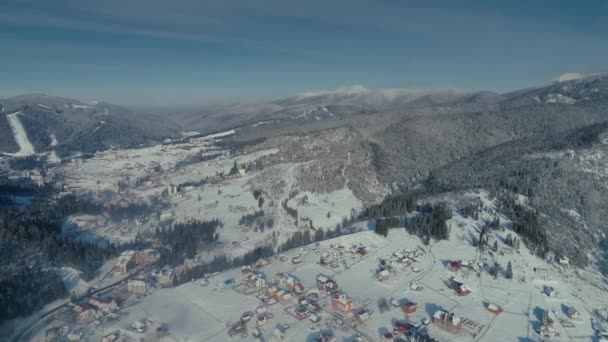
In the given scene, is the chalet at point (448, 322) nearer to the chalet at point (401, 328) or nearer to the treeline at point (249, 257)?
the chalet at point (401, 328)

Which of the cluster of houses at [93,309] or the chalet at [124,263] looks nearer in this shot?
the cluster of houses at [93,309]

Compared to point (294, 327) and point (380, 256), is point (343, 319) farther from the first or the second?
point (380, 256)

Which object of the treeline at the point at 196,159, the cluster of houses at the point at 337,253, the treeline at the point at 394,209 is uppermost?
the treeline at the point at 394,209

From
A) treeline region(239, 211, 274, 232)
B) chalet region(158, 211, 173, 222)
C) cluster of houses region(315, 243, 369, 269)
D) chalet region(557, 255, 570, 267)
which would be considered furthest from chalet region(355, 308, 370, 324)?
chalet region(158, 211, 173, 222)

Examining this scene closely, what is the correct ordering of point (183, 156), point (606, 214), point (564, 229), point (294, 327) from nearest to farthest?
point (294, 327) < point (564, 229) < point (606, 214) < point (183, 156)

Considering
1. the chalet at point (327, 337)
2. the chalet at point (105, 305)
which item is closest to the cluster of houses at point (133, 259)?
the chalet at point (105, 305)

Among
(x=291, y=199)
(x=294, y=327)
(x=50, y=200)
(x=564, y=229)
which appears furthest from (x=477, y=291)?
(x=50, y=200)

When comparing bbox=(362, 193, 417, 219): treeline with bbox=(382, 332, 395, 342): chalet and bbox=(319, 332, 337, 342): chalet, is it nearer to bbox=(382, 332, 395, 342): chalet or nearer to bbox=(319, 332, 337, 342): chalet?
bbox=(382, 332, 395, 342): chalet

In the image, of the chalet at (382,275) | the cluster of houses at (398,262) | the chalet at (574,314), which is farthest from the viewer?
the cluster of houses at (398,262)
